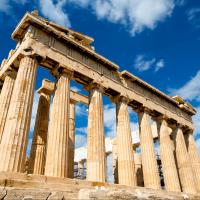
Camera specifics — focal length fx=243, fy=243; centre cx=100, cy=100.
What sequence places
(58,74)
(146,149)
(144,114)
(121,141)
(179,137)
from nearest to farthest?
(58,74) < (121,141) < (146,149) < (144,114) < (179,137)

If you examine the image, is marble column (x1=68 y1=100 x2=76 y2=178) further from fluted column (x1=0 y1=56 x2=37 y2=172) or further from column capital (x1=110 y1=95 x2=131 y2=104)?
fluted column (x1=0 y1=56 x2=37 y2=172)

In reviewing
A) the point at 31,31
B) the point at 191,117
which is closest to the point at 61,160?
the point at 31,31

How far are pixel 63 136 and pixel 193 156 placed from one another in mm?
20103

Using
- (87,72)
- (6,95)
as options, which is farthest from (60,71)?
(6,95)

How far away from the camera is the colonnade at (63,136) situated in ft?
47.1

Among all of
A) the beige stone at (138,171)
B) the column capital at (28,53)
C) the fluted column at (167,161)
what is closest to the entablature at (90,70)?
the column capital at (28,53)

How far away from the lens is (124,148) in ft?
68.8

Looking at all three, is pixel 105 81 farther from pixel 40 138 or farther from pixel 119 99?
pixel 40 138

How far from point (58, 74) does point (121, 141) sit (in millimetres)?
7957

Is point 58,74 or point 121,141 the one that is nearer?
point 58,74

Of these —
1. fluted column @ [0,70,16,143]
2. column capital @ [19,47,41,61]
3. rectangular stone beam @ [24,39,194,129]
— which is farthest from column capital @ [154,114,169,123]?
fluted column @ [0,70,16,143]

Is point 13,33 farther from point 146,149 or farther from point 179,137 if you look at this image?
point 179,137

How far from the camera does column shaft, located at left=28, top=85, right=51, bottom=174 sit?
18.7 metres

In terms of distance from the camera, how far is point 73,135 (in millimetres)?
23578
